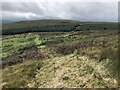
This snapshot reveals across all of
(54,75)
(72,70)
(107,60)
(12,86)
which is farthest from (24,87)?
(107,60)

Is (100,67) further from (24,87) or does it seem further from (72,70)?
(24,87)

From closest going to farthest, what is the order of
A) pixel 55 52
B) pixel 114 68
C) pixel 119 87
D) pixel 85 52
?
pixel 119 87
pixel 114 68
pixel 85 52
pixel 55 52

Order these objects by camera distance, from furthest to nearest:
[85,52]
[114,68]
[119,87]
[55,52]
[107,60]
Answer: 1. [55,52]
2. [85,52]
3. [107,60]
4. [114,68]
5. [119,87]

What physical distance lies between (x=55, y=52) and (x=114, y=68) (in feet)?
60.5

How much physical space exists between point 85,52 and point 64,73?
7419mm

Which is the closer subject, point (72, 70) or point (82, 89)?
point (82, 89)

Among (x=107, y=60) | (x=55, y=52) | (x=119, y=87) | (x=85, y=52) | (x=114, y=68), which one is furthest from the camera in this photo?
(x=55, y=52)

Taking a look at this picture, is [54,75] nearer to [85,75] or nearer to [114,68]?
[85,75]

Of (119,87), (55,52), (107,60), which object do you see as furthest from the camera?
(55,52)

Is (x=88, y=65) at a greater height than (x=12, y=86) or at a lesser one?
greater

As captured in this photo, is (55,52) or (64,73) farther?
(55,52)

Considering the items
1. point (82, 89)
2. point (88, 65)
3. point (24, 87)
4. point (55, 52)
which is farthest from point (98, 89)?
point (55, 52)

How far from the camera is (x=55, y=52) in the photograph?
161ft

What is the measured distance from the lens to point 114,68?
32.4 m
